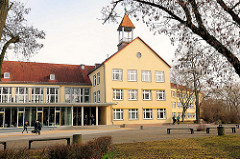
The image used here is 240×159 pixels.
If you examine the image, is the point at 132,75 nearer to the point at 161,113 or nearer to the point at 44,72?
the point at 161,113

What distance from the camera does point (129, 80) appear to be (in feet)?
120

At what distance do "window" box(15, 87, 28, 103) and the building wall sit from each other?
40.6ft

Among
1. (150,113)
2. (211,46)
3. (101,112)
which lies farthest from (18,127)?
(211,46)

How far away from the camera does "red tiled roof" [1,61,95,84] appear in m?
37.6

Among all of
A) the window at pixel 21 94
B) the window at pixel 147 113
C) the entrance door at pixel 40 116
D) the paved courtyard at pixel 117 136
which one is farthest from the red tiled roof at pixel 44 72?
the window at pixel 147 113

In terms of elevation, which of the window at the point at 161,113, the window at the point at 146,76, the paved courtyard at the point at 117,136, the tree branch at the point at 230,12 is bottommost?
the paved courtyard at the point at 117,136

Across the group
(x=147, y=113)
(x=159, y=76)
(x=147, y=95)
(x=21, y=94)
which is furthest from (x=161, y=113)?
(x=21, y=94)

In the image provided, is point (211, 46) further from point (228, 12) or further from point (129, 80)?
point (129, 80)

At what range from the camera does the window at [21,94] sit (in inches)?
1406

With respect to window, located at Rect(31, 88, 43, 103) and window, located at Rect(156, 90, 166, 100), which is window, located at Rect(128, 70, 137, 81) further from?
window, located at Rect(31, 88, 43, 103)

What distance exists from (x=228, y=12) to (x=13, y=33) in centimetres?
961

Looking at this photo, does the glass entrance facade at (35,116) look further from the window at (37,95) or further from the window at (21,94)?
the window at (37,95)

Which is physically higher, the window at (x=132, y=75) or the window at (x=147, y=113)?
the window at (x=132, y=75)

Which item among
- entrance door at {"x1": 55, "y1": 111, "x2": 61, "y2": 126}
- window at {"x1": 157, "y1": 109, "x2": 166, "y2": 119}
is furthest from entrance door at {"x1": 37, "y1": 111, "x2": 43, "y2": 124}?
window at {"x1": 157, "y1": 109, "x2": 166, "y2": 119}
